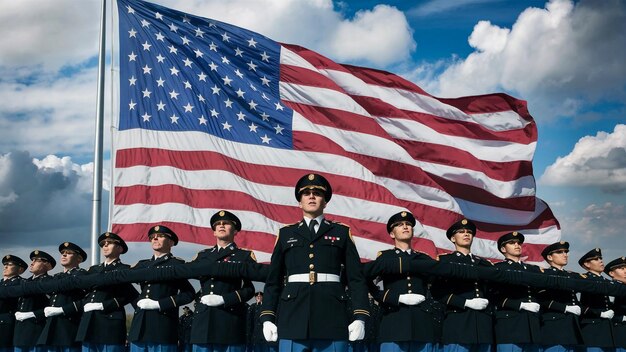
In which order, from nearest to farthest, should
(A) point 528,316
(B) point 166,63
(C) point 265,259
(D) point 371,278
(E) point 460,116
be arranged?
(D) point 371,278
(A) point 528,316
(C) point 265,259
(B) point 166,63
(E) point 460,116

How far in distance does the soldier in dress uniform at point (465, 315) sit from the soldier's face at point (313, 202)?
165 centimetres

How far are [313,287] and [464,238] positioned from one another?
2558 millimetres

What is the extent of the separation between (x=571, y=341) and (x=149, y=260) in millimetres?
4737

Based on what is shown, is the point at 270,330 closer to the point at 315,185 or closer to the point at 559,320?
the point at 315,185

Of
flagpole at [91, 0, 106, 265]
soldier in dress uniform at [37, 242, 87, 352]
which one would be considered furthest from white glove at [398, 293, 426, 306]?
flagpole at [91, 0, 106, 265]

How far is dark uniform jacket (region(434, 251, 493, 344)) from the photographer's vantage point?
25.0 feet

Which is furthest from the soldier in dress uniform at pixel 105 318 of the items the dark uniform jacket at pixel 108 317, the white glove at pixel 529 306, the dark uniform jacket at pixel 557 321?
the dark uniform jacket at pixel 557 321

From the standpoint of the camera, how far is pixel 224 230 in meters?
7.87

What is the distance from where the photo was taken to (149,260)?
823 centimetres

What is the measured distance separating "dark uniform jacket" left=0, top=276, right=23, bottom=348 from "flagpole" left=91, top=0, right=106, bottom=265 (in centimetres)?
110

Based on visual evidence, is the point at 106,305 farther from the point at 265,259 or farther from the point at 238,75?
the point at 238,75

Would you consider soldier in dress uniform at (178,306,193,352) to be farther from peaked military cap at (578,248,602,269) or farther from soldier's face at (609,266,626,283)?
soldier's face at (609,266,626,283)

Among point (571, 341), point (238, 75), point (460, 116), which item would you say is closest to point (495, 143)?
point (460, 116)

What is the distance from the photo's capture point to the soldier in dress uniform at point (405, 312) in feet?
23.8
